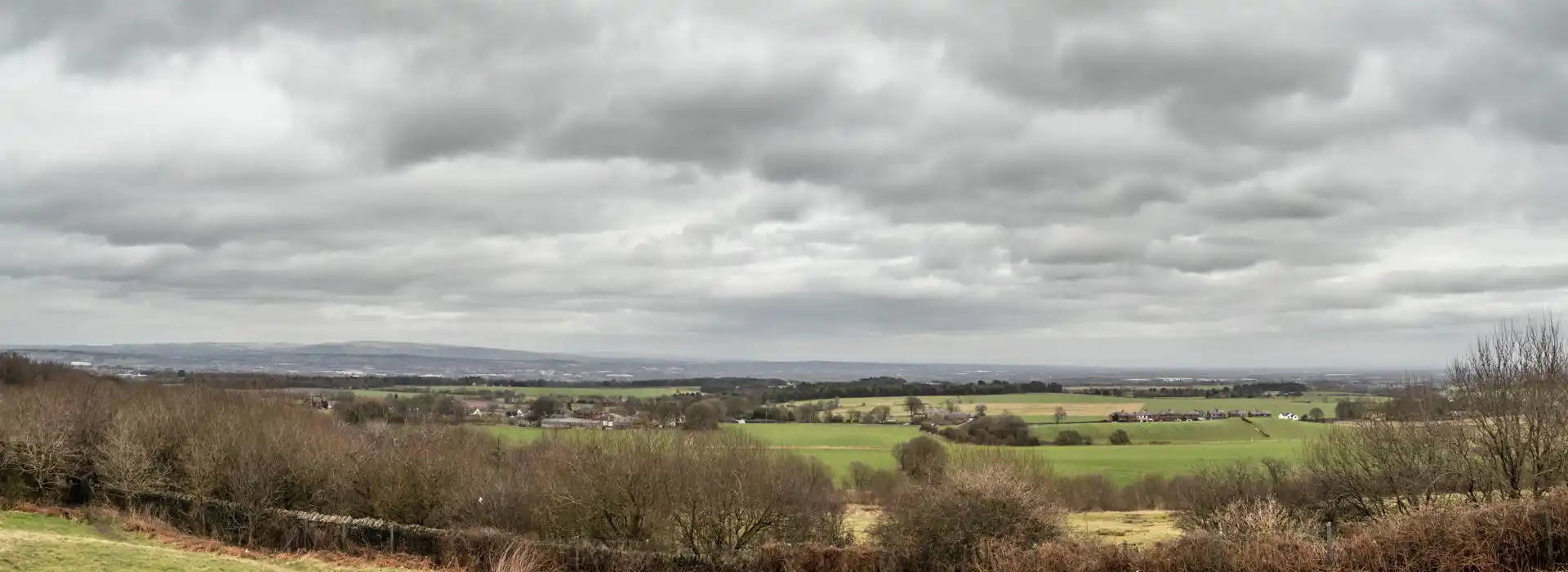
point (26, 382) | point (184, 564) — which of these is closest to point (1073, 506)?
point (184, 564)

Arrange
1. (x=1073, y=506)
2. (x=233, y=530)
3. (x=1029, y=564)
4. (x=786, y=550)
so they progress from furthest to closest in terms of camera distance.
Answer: (x=1073, y=506) < (x=233, y=530) < (x=786, y=550) < (x=1029, y=564)

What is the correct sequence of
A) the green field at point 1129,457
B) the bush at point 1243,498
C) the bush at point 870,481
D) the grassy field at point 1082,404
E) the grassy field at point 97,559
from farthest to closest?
the grassy field at point 1082,404 → the green field at point 1129,457 → the bush at point 870,481 → the bush at point 1243,498 → the grassy field at point 97,559

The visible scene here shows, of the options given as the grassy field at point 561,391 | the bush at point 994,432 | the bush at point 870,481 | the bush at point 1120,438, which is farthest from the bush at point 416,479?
the grassy field at point 561,391

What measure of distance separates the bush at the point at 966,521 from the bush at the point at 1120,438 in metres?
73.4

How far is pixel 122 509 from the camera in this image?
48562 millimetres

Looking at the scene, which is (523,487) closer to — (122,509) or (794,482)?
(794,482)

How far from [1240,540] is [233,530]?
149ft

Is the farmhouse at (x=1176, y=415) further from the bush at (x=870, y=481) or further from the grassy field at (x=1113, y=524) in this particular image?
the bush at (x=870, y=481)

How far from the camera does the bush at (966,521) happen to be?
126ft

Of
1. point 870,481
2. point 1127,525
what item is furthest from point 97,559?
point 870,481

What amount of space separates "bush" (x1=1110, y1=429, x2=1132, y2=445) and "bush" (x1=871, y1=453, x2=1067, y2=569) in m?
73.4

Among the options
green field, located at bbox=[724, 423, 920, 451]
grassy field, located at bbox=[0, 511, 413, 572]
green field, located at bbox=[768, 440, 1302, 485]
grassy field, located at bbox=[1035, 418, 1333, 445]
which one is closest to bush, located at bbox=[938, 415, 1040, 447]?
grassy field, located at bbox=[1035, 418, 1333, 445]

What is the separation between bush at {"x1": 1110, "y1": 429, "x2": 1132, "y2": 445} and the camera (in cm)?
10881

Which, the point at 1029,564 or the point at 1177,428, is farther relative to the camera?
the point at 1177,428
